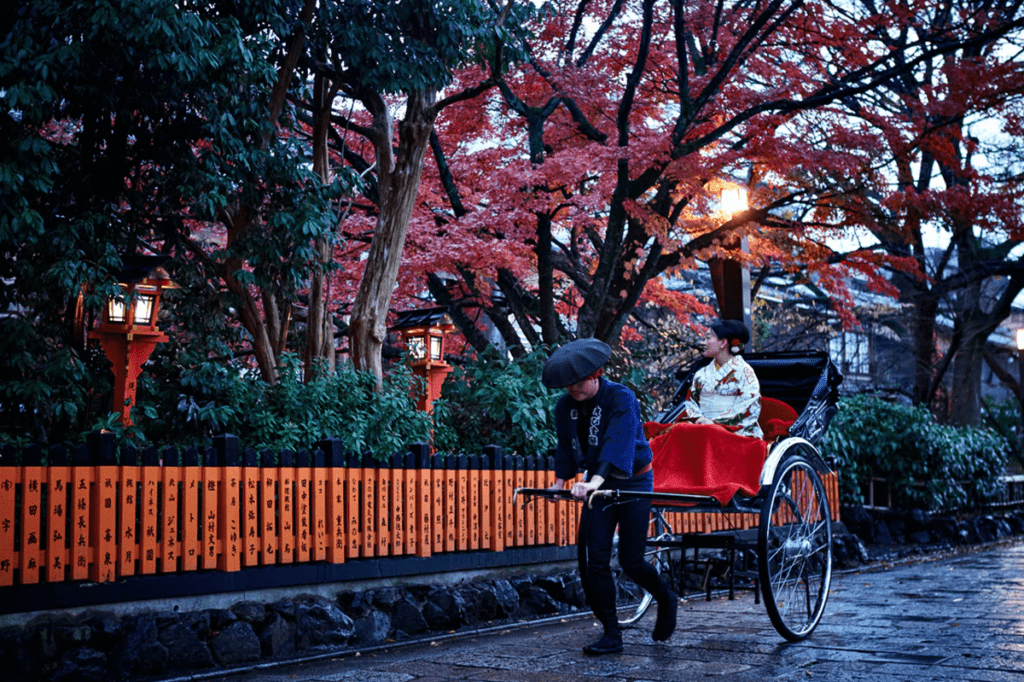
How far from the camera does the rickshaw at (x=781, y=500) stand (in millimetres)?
5801

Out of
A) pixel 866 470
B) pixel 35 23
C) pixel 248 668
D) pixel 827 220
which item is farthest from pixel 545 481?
pixel 866 470

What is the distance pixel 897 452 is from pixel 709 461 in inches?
399

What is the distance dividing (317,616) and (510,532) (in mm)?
2205

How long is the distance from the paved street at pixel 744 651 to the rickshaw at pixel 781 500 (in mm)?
298

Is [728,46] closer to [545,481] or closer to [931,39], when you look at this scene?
[931,39]

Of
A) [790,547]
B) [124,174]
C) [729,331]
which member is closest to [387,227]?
[124,174]

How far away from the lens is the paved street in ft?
17.0

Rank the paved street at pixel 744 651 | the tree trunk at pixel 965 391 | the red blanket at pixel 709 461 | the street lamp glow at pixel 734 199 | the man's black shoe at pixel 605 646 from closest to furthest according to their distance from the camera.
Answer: the paved street at pixel 744 651 < the man's black shoe at pixel 605 646 < the red blanket at pixel 709 461 < the street lamp glow at pixel 734 199 < the tree trunk at pixel 965 391

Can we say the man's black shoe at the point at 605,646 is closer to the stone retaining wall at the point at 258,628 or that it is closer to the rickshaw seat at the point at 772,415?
the stone retaining wall at the point at 258,628

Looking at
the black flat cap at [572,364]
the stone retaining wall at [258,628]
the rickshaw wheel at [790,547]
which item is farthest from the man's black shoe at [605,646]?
the black flat cap at [572,364]

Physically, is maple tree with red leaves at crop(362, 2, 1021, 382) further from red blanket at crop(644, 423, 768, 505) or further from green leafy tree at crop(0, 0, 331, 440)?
red blanket at crop(644, 423, 768, 505)

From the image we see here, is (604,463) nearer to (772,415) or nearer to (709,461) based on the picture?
(709,461)

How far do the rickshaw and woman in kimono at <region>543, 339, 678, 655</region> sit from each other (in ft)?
0.58

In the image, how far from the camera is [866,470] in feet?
49.6
